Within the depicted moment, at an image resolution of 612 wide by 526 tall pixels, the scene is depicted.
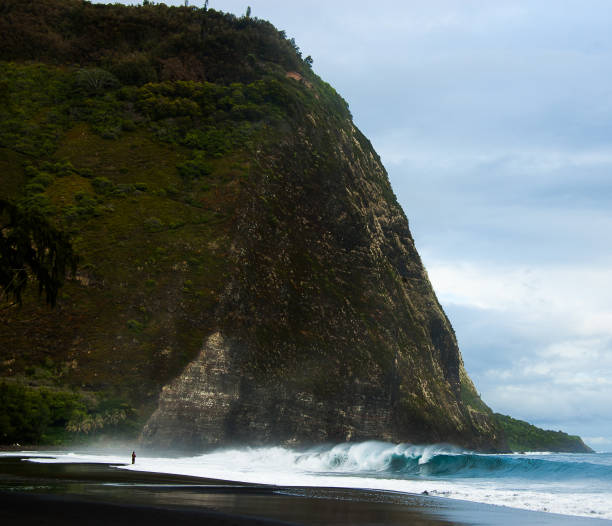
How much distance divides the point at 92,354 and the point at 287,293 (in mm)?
16834

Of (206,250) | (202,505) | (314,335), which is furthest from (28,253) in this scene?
(314,335)

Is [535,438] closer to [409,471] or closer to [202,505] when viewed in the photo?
[409,471]

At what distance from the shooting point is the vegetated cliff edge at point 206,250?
4434 centimetres

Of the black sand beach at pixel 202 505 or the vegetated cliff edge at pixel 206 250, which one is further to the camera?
the vegetated cliff edge at pixel 206 250

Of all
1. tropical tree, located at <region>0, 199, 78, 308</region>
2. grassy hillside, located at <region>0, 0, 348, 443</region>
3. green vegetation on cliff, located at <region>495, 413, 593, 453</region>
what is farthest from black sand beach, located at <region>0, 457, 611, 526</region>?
green vegetation on cliff, located at <region>495, 413, 593, 453</region>

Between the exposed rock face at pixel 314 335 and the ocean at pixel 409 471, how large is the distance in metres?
2.16

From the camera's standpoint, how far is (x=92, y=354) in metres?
44.3

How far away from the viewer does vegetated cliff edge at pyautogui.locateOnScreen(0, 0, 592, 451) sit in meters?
44.3

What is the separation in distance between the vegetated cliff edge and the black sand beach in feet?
60.7

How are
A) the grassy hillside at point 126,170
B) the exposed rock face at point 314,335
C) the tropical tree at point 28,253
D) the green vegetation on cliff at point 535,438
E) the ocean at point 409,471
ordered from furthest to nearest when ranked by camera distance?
the green vegetation on cliff at point 535,438 < the exposed rock face at point 314,335 < the grassy hillside at point 126,170 < the ocean at point 409,471 < the tropical tree at point 28,253

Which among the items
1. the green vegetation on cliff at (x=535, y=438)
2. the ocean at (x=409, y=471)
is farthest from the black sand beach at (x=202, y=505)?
the green vegetation on cliff at (x=535, y=438)

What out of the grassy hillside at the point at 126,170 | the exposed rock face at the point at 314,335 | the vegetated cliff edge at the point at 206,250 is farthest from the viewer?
the exposed rock face at the point at 314,335

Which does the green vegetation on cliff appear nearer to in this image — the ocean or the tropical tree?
the ocean

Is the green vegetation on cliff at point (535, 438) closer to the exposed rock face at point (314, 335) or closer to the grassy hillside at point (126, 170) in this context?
the exposed rock face at point (314, 335)
